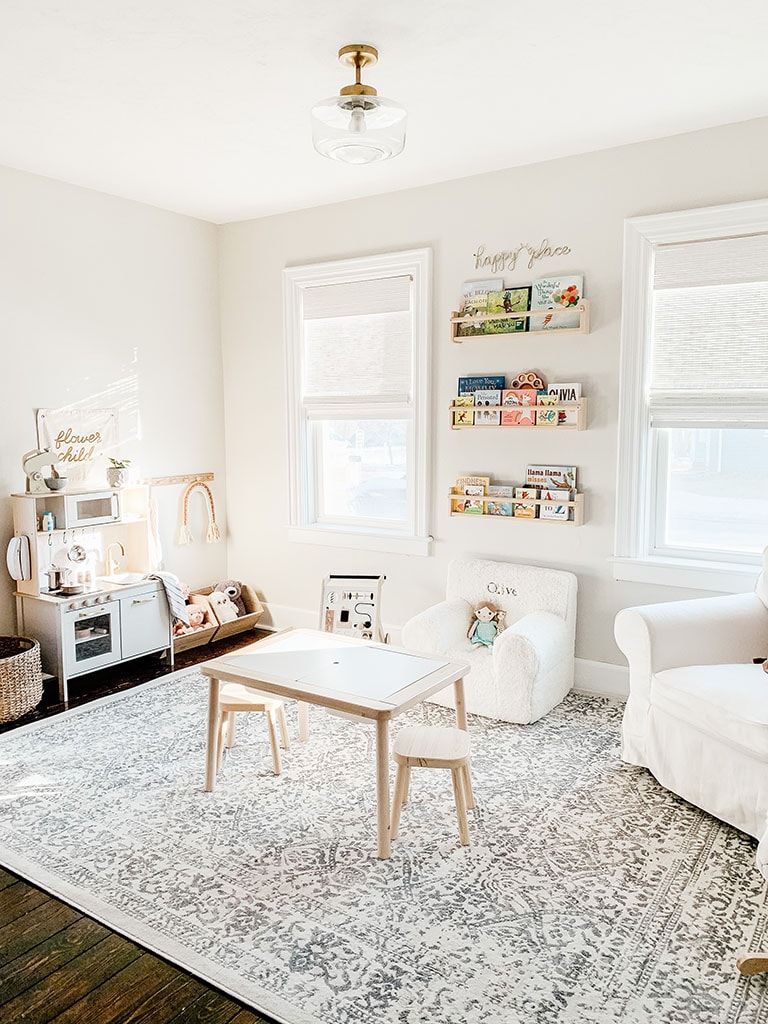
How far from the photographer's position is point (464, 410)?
4164 mm

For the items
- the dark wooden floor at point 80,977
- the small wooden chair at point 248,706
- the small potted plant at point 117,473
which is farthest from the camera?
the small potted plant at point 117,473

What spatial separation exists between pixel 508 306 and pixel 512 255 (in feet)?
0.89

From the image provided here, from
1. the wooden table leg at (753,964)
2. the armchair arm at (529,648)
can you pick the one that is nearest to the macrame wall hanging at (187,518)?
the armchair arm at (529,648)

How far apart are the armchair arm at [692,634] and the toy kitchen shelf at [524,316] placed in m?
1.44

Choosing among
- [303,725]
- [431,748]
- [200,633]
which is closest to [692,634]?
[431,748]

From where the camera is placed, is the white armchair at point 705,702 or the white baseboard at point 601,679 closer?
the white armchair at point 705,702

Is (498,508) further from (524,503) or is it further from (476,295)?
(476,295)

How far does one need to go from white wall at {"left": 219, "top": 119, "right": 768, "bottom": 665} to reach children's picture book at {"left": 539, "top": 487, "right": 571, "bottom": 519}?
0.12 metres

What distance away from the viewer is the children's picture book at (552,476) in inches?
155

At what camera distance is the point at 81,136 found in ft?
11.5

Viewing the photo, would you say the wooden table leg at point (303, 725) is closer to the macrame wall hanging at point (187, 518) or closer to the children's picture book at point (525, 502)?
the children's picture book at point (525, 502)

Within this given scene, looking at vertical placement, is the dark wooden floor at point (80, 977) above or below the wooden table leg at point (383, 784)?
below

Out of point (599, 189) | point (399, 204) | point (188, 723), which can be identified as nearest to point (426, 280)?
point (399, 204)

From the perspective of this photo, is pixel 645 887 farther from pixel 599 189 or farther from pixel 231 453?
pixel 231 453
